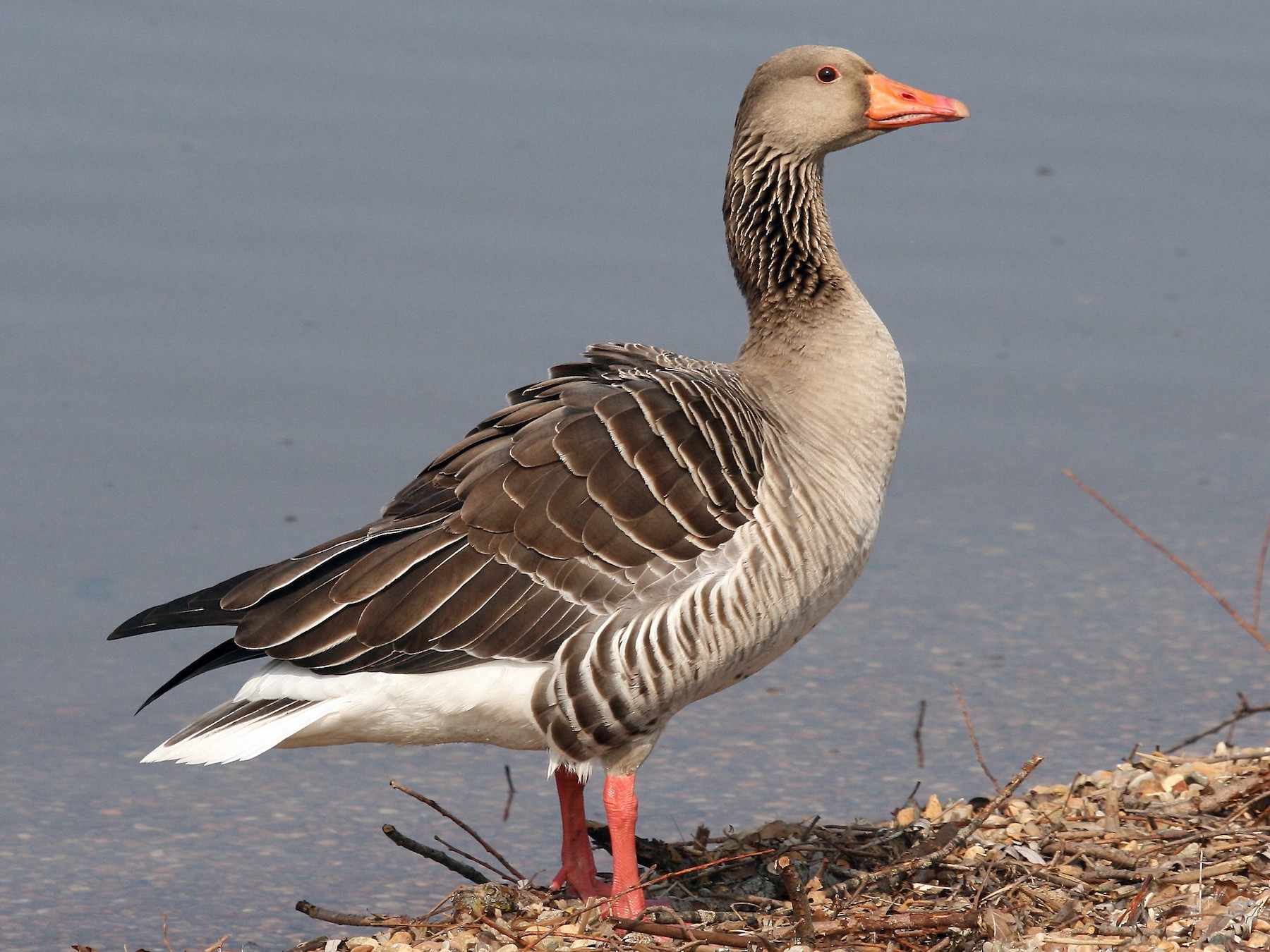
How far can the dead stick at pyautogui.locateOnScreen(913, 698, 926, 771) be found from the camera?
6.59m

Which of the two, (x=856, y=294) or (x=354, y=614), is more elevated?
(x=856, y=294)

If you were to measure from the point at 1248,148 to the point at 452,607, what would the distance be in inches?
271

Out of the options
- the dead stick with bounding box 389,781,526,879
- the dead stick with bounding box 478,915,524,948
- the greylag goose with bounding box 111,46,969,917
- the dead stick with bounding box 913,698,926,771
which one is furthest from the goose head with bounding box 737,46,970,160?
the dead stick with bounding box 478,915,524,948

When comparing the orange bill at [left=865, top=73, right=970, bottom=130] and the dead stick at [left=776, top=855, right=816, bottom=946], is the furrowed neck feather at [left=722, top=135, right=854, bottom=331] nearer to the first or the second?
the orange bill at [left=865, top=73, right=970, bottom=130]

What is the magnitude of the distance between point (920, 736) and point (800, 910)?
2.44 m

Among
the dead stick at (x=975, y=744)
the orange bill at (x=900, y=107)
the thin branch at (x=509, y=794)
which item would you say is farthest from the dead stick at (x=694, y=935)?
the orange bill at (x=900, y=107)

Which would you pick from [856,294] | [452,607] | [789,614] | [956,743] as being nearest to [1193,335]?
[956,743]

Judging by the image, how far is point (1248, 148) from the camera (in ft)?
33.0

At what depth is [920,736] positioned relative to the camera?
6.73 m

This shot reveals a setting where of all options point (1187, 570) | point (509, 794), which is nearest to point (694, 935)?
point (1187, 570)

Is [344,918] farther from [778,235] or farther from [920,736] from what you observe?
[920,736]

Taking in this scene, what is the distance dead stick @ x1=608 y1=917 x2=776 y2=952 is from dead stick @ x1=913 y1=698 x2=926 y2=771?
2217mm

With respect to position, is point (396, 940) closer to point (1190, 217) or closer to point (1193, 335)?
point (1193, 335)

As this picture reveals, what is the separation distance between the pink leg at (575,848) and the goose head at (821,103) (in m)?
2.11
